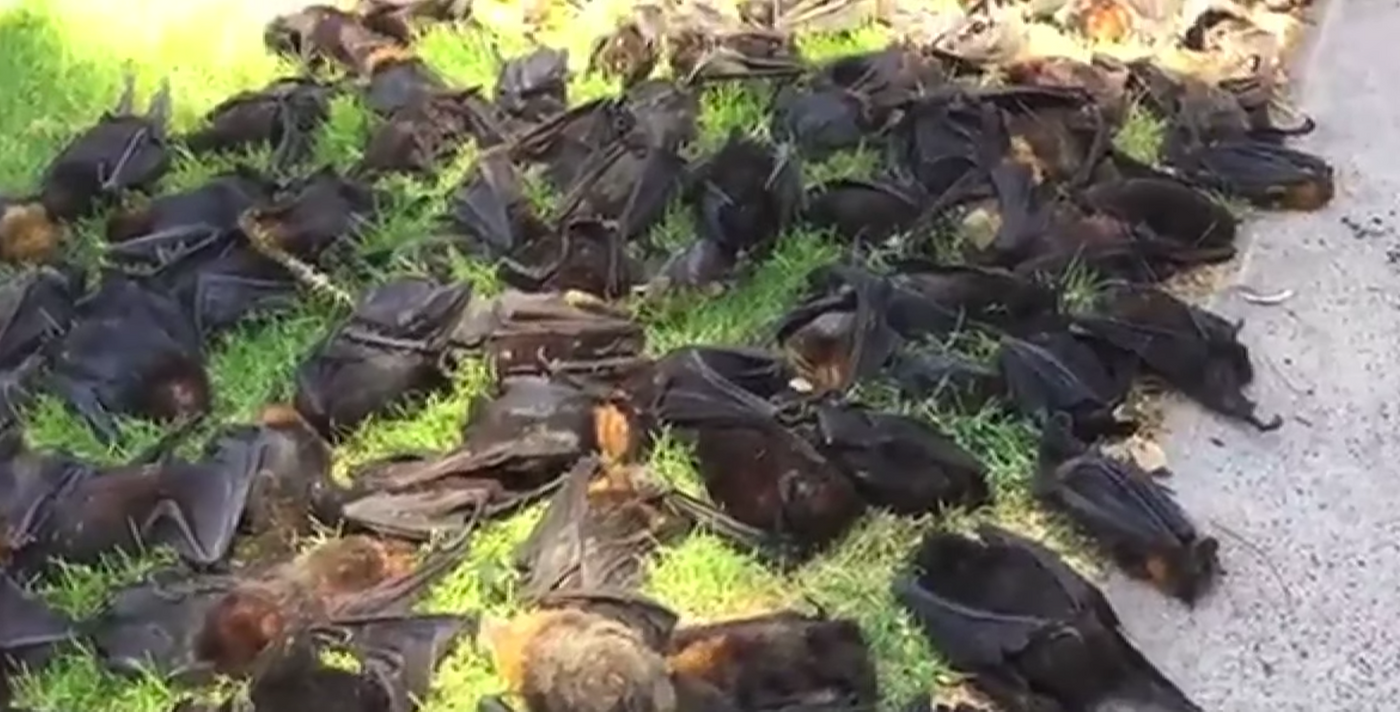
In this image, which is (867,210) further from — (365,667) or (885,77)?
(365,667)

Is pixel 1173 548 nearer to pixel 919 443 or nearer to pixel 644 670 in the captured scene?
pixel 919 443

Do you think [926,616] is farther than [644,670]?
Yes

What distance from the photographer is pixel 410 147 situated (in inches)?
184

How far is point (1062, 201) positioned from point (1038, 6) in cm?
117

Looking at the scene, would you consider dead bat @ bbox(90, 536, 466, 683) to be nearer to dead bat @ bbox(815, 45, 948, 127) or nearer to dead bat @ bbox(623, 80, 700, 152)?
dead bat @ bbox(623, 80, 700, 152)

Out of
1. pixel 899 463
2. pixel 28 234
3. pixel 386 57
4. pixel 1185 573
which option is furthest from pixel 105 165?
pixel 1185 573

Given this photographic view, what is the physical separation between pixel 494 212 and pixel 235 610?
1.37m

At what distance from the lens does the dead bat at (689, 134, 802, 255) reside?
4.28 m

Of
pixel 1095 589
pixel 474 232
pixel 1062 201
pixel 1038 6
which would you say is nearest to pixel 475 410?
pixel 474 232

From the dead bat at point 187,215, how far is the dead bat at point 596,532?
116cm

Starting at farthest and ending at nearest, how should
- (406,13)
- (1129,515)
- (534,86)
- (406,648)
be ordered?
(406,13)
(534,86)
(1129,515)
(406,648)

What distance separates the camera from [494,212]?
4336 mm

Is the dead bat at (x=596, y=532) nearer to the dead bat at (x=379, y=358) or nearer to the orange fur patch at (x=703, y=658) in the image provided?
the orange fur patch at (x=703, y=658)

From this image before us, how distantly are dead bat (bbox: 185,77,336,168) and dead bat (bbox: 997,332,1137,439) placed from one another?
1.79 metres
